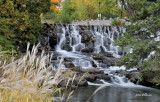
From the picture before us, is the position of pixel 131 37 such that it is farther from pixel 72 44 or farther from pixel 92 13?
pixel 92 13

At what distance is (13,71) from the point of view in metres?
2.70

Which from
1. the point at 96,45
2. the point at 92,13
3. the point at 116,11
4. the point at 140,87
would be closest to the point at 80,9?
the point at 92,13

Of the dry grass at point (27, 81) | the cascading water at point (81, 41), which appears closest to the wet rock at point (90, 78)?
the cascading water at point (81, 41)

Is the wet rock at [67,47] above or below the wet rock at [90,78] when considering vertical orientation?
above

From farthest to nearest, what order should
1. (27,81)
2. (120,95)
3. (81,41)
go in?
(81,41), (120,95), (27,81)

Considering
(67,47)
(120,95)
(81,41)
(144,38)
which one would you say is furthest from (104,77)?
(81,41)

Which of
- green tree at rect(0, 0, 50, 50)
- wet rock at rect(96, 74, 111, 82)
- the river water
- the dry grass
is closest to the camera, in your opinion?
the dry grass

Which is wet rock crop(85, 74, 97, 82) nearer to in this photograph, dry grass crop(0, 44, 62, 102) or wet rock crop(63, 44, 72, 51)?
wet rock crop(63, 44, 72, 51)

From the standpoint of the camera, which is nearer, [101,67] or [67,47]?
[101,67]

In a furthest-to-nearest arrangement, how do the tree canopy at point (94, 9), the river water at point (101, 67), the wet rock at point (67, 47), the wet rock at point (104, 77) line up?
the tree canopy at point (94, 9) → the wet rock at point (67, 47) → the wet rock at point (104, 77) → the river water at point (101, 67)

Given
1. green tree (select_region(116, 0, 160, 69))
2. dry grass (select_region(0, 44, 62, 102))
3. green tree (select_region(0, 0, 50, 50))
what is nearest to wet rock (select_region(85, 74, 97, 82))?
green tree (select_region(116, 0, 160, 69))

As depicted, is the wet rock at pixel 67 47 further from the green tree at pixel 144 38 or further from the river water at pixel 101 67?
the green tree at pixel 144 38

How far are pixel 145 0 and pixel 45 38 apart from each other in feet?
40.7

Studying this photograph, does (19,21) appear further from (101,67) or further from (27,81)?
(27,81)
